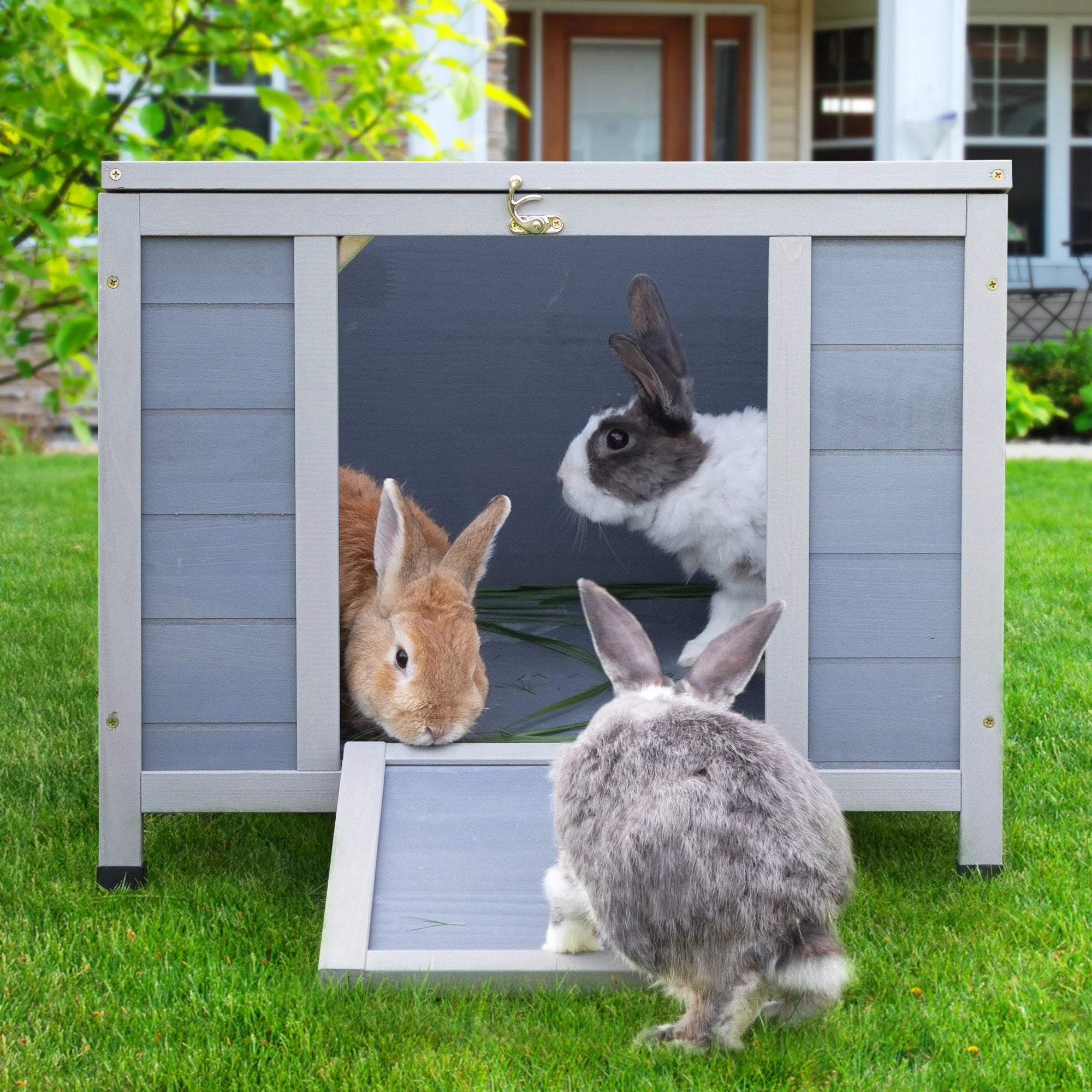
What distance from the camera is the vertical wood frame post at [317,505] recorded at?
2166 mm

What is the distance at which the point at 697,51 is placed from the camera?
28.0 ft

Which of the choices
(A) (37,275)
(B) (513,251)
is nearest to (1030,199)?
(B) (513,251)

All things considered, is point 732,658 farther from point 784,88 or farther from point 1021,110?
point 1021,110

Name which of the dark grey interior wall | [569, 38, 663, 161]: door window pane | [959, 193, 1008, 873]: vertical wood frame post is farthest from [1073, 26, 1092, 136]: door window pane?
[959, 193, 1008, 873]: vertical wood frame post

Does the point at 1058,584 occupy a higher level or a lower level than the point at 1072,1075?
higher

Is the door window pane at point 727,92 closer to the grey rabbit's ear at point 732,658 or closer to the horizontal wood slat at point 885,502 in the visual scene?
the horizontal wood slat at point 885,502

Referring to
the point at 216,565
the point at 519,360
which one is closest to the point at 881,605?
the point at 216,565

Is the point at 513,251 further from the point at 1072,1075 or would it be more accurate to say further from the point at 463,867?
the point at 1072,1075

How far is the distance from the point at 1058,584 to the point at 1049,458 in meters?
2.73

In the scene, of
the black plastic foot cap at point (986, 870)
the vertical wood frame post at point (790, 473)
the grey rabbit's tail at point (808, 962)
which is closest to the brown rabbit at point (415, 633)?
the vertical wood frame post at point (790, 473)

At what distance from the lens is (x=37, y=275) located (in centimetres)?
329

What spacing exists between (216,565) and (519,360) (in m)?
1.62

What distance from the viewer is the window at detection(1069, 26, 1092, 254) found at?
930cm

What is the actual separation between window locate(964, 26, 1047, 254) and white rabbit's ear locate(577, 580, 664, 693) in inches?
329
